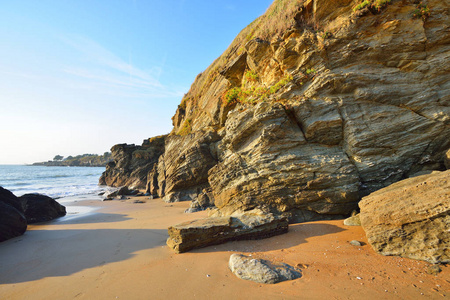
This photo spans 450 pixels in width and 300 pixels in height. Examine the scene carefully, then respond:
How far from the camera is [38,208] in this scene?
1352cm

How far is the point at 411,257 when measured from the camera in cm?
504

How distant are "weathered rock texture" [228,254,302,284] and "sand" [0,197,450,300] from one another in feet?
0.46

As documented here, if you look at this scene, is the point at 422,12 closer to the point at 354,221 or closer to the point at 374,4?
the point at 374,4

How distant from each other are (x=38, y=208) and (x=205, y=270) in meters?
14.6

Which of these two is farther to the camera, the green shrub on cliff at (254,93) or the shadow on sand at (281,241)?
the green shrub on cliff at (254,93)

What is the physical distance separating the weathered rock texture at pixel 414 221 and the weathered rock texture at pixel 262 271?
2.67 metres

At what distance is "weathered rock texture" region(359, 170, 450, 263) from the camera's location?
484cm

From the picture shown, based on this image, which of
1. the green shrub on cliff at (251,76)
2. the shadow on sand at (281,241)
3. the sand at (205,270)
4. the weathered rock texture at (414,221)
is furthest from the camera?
the green shrub on cliff at (251,76)

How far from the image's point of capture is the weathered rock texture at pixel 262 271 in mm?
4695

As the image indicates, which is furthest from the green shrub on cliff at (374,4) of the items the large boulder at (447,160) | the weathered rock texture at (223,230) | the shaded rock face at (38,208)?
the shaded rock face at (38,208)

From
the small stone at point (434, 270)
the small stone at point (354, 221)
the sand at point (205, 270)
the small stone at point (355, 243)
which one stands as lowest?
the sand at point (205, 270)

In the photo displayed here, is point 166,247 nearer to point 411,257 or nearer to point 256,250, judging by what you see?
point 256,250

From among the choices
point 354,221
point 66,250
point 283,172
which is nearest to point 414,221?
point 354,221

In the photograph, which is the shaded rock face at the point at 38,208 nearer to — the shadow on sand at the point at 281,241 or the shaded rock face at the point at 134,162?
the shadow on sand at the point at 281,241
